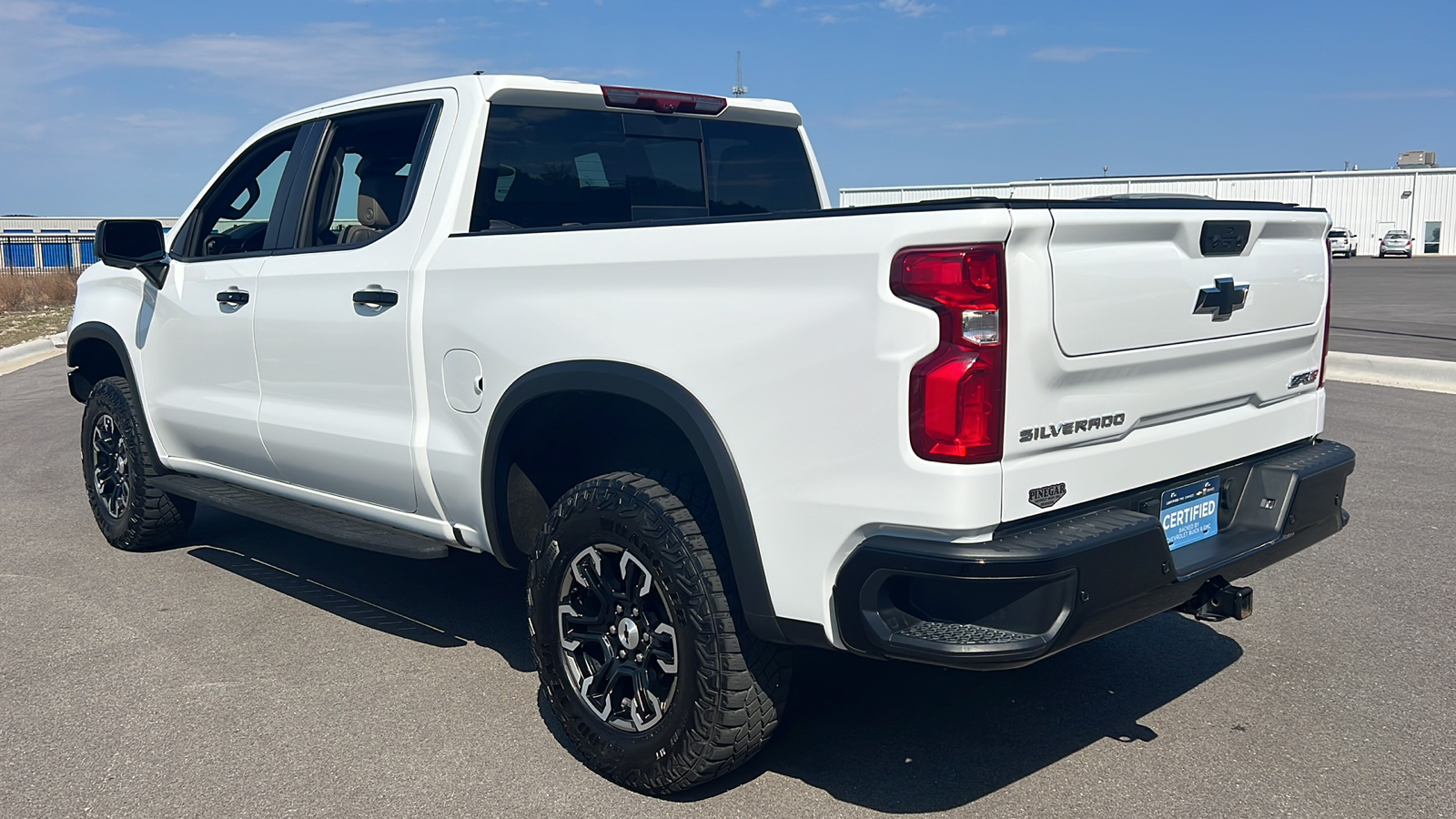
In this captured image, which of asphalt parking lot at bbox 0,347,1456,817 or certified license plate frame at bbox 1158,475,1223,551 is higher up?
certified license plate frame at bbox 1158,475,1223,551

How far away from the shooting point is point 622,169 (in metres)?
4.71

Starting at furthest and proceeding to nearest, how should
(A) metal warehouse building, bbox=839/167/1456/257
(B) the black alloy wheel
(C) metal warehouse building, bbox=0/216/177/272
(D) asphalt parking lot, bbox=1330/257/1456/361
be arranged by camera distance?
1. (A) metal warehouse building, bbox=839/167/1456/257
2. (C) metal warehouse building, bbox=0/216/177/272
3. (D) asphalt parking lot, bbox=1330/257/1456/361
4. (B) the black alloy wheel

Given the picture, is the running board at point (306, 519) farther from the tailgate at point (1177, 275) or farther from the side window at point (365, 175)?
the tailgate at point (1177, 275)

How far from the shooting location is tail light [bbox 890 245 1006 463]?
2721 millimetres

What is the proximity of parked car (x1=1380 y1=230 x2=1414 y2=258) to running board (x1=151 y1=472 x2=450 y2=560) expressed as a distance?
59570mm

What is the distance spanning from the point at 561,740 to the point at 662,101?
251 centimetres

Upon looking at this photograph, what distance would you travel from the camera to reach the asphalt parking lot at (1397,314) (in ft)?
48.2

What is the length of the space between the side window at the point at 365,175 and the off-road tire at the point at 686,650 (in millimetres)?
1567

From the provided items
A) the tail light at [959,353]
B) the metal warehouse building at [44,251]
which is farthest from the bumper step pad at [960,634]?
the metal warehouse building at [44,251]

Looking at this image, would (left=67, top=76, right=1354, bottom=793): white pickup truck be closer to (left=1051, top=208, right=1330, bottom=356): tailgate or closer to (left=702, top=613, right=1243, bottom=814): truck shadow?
(left=1051, top=208, right=1330, bottom=356): tailgate

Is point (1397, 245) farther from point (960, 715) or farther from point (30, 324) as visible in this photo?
point (960, 715)

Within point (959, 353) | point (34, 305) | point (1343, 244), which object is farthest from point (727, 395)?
point (1343, 244)

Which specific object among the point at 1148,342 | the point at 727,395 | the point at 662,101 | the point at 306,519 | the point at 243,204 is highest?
the point at 662,101

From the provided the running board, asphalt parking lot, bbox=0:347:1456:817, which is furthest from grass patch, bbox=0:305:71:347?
asphalt parking lot, bbox=0:347:1456:817
